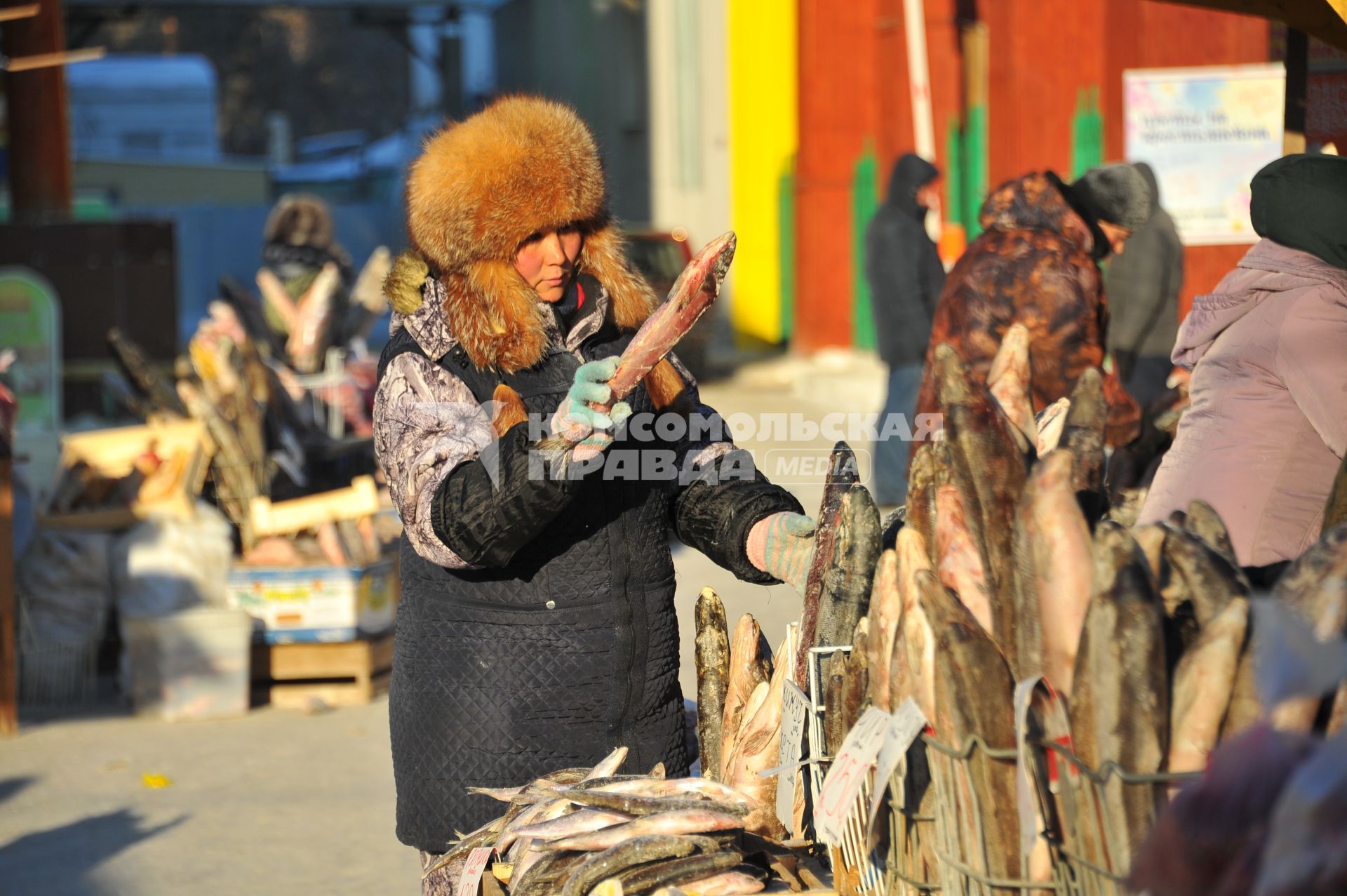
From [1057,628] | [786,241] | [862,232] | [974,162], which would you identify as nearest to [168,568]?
[1057,628]

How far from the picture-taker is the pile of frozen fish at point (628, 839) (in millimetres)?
1807

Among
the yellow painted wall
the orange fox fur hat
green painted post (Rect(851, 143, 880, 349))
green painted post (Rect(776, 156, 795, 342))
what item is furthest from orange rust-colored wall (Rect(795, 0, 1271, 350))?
the orange fox fur hat

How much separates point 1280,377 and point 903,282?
4.38 meters

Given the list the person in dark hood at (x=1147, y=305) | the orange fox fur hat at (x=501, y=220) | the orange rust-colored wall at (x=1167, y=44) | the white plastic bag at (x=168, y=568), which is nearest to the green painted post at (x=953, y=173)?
the orange rust-colored wall at (x=1167, y=44)

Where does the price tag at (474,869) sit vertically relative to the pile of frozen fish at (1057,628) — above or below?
below

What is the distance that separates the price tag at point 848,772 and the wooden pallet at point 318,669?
4.31m

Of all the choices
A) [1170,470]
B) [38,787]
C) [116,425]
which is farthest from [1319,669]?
[116,425]

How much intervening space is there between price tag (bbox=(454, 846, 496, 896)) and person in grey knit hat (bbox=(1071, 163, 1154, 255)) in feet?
11.7

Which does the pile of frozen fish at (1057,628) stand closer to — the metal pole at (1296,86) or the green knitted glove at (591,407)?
the green knitted glove at (591,407)

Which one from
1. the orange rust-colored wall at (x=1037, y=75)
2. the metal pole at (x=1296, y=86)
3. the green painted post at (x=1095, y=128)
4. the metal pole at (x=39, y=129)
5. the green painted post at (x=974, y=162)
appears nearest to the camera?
the metal pole at (x=1296, y=86)

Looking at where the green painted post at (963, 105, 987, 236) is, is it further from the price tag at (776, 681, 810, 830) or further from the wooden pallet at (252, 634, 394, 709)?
the price tag at (776, 681, 810, 830)

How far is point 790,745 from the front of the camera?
1.95 metres

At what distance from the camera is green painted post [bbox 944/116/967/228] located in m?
12.1

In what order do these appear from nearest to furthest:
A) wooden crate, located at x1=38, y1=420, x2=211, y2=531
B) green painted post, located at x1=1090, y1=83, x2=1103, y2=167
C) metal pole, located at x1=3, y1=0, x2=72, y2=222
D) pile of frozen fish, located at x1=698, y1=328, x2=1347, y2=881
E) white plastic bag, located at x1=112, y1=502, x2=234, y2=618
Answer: pile of frozen fish, located at x1=698, y1=328, x2=1347, y2=881
white plastic bag, located at x1=112, y1=502, x2=234, y2=618
wooden crate, located at x1=38, y1=420, x2=211, y2=531
green painted post, located at x1=1090, y1=83, x2=1103, y2=167
metal pole, located at x1=3, y1=0, x2=72, y2=222
